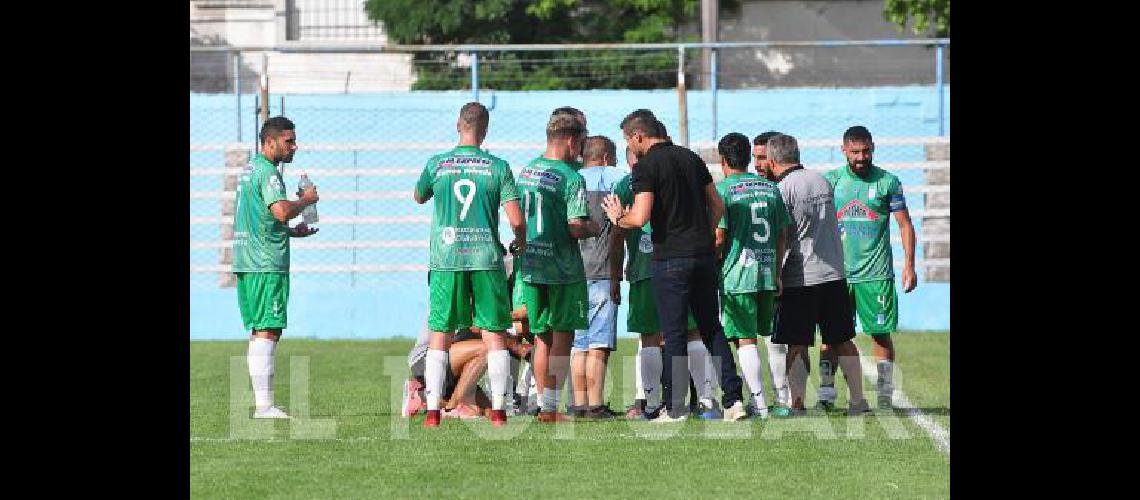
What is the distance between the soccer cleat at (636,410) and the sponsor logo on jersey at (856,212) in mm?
2154

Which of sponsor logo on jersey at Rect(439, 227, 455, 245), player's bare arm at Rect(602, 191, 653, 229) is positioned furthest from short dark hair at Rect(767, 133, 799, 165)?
sponsor logo on jersey at Rect(439, 227, 455, 245)

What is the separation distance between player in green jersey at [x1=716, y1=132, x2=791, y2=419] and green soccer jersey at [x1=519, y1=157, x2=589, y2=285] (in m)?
1.09

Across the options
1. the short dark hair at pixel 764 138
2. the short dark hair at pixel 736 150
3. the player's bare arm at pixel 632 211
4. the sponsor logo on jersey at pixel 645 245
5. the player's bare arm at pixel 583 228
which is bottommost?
the sponsor logo on jersey at pixel 645 245

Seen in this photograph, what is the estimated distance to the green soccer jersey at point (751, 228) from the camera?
1299 centimetres

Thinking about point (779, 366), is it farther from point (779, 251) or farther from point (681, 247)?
point (681, 247)

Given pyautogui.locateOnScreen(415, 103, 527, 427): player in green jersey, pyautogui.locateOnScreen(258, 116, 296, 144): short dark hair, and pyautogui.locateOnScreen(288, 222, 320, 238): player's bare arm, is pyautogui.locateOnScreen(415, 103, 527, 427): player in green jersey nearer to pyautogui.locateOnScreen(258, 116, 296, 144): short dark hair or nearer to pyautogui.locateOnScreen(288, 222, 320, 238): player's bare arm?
pyautogui.locateOnScreen(258, 116, 296, 144): short dark hair

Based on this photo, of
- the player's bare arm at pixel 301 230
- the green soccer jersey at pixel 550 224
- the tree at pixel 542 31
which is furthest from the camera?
the tree at pixel 542 31

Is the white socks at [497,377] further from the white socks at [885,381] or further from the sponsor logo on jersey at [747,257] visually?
the white socks at [885,381]

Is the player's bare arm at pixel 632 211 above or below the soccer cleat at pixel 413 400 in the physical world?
above

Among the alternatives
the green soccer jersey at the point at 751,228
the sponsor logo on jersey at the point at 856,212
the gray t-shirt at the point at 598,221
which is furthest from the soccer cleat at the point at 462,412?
the sponsor logo on jersey at the point at 856,212

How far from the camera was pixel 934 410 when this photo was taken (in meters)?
13.7

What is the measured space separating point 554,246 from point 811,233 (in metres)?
1.90
